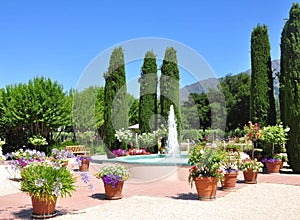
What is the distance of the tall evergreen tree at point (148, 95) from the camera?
62.1 feet

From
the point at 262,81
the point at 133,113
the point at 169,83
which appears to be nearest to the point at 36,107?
the point at 169,83

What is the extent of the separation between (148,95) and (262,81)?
761cm

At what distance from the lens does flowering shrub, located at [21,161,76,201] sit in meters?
→ 5.24

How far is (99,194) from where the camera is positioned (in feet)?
25.5

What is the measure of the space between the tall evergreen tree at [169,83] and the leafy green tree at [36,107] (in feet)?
18.6

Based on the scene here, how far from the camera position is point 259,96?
13141mm

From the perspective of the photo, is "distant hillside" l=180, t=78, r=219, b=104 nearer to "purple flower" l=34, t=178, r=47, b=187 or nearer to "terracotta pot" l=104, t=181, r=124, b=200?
"terracotta pot" l=104, t=181, r=124, b=200

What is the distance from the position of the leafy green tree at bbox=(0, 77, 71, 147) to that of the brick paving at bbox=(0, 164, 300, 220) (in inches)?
372

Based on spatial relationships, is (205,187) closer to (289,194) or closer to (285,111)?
(289,194)

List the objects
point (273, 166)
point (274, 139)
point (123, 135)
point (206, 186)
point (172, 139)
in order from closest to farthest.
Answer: point (206, 186) → point (274, 139) → point (273, 166) → point (172, 139) → point (123, 135)

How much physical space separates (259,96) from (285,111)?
1.58 m

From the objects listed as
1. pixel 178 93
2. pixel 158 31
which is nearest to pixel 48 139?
pixel 178 93

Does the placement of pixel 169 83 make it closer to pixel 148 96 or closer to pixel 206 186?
pixel 148 96

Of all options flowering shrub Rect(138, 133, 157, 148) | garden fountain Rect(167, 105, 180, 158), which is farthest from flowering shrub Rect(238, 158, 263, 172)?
flowering shrub Rect(138, 133, 157, 148)
